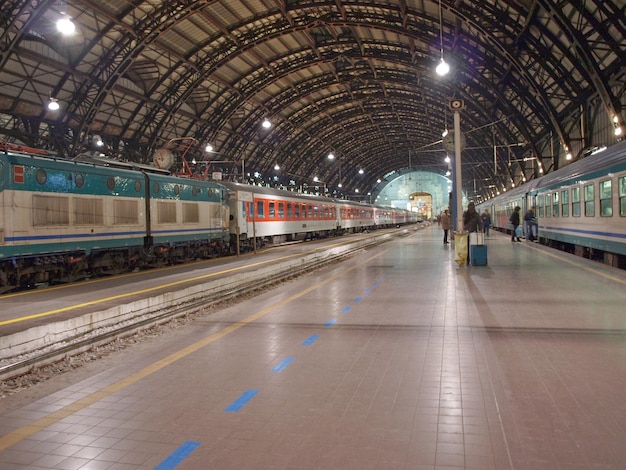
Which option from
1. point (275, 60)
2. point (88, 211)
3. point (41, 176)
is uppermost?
point (275, 60)

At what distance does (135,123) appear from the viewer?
123ft

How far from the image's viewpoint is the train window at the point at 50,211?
460 inches

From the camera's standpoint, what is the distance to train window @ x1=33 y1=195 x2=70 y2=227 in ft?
38.3

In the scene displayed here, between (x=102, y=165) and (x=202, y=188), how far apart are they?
5.44m

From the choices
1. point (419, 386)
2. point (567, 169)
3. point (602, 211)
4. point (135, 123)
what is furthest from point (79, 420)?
point (135, 123)

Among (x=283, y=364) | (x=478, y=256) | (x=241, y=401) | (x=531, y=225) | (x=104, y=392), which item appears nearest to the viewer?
(x=241, y=401)

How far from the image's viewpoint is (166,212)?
17.1 meters

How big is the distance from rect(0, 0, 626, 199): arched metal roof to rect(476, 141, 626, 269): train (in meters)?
4.76

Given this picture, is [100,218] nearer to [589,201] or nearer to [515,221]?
[589,201]

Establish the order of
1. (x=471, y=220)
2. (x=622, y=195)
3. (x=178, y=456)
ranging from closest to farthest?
(x=178, y=456) → (x=622, y=195) → (x=471, y=220)

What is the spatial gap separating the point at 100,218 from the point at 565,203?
16938 mm

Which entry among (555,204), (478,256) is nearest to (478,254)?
(478,256)

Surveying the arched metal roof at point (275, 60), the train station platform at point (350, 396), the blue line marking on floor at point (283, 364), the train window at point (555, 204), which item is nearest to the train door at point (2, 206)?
the train station platform at point (350, 396)

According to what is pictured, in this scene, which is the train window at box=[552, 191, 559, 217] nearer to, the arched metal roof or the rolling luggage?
the arched metal roof
